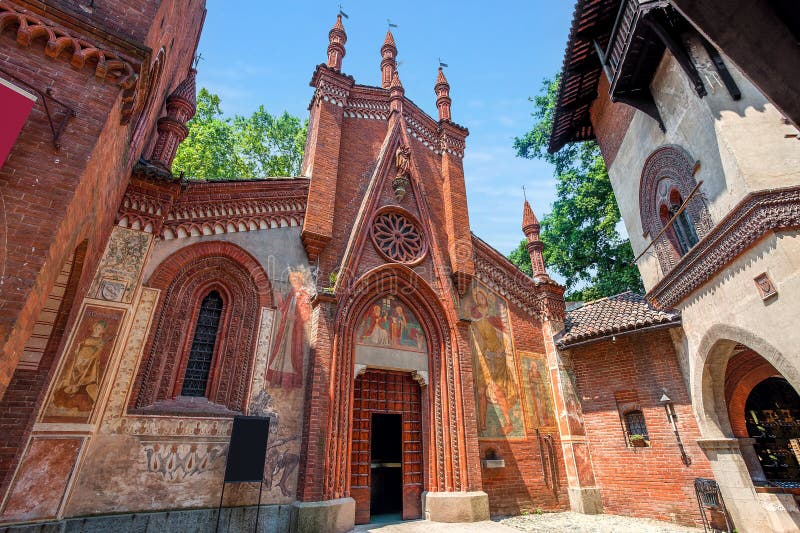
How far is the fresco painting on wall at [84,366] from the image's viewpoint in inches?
253

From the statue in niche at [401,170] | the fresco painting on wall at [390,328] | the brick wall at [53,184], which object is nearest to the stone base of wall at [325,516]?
the fresco painting on wall at [390,328]

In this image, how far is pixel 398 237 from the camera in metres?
11.8

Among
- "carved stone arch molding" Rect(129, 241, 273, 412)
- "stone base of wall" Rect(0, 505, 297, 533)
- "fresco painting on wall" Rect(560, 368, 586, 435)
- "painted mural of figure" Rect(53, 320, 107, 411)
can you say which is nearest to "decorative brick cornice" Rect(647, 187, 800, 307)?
"fresco painting on wall" Rect(560, 368, 586, 435)

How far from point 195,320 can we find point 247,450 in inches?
120

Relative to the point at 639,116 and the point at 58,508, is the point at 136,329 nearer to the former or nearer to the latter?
the point at 58,508

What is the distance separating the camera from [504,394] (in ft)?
37.5

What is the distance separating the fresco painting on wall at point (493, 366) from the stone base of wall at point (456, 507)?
169cm

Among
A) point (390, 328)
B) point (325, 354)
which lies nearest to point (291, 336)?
point (325, 354)

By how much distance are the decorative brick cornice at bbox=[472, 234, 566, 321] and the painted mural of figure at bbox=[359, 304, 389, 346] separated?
3.87 meters

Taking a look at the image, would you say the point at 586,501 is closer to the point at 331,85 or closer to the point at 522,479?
the point at 522,479

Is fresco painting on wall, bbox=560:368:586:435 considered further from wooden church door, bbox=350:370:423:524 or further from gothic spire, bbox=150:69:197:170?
gothic spire, bbox=150:69:197:170

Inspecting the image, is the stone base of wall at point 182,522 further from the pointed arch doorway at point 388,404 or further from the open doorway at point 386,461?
Answer: the open doorway at point 386,461

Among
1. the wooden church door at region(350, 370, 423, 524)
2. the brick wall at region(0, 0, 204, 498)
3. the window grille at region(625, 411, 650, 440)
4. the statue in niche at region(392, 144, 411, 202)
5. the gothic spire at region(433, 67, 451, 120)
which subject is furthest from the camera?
the gothic spire at region(433, 67, 451, 120)

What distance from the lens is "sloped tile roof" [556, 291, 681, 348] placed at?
10.3 meters
